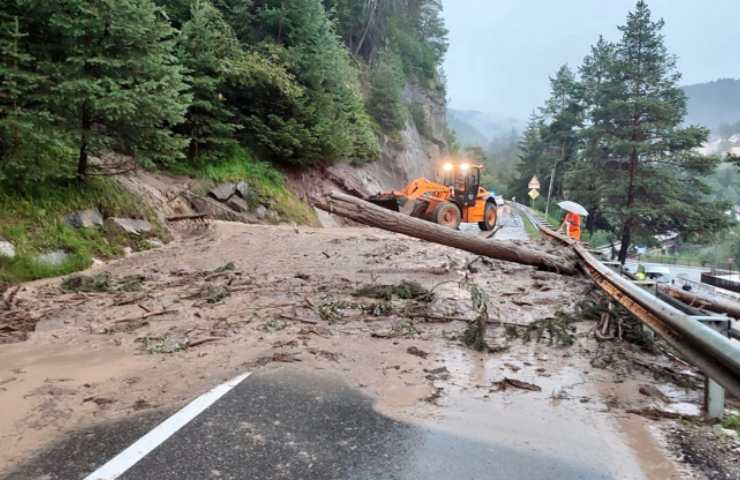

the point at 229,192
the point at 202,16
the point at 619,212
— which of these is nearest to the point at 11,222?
the point at 229,192

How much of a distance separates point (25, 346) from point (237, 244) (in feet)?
19.5

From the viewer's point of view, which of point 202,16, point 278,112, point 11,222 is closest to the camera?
point 11,222

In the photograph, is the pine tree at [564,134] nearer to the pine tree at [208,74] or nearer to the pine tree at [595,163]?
the pine tree at [595,163]

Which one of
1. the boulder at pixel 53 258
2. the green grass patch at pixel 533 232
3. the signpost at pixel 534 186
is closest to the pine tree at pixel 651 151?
the signpost at pixel 534 186

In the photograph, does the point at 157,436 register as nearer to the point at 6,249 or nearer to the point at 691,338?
the point at 691,338

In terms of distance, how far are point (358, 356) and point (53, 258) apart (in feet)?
19.6

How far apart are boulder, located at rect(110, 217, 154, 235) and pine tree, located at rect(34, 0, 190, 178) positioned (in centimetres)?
113

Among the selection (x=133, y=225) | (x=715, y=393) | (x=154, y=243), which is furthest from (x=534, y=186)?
(x=715, y=393)

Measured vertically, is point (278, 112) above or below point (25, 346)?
above

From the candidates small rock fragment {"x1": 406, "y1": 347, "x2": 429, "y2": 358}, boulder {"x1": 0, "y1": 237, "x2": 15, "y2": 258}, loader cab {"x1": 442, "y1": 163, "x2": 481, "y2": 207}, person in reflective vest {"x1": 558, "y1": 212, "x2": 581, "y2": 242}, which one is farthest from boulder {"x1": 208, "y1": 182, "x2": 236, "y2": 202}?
small rock fragment {"x1": 406, "y1": 347, "x2": 429, "y2": 358}

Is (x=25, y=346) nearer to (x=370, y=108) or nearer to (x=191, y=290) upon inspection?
(x=191, y=290)

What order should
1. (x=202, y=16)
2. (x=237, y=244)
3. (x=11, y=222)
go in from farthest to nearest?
(x=202, y=16) < (x=237, y=244) < (x=11, y=222)

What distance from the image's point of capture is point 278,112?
17047mm

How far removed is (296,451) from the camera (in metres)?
2.60
